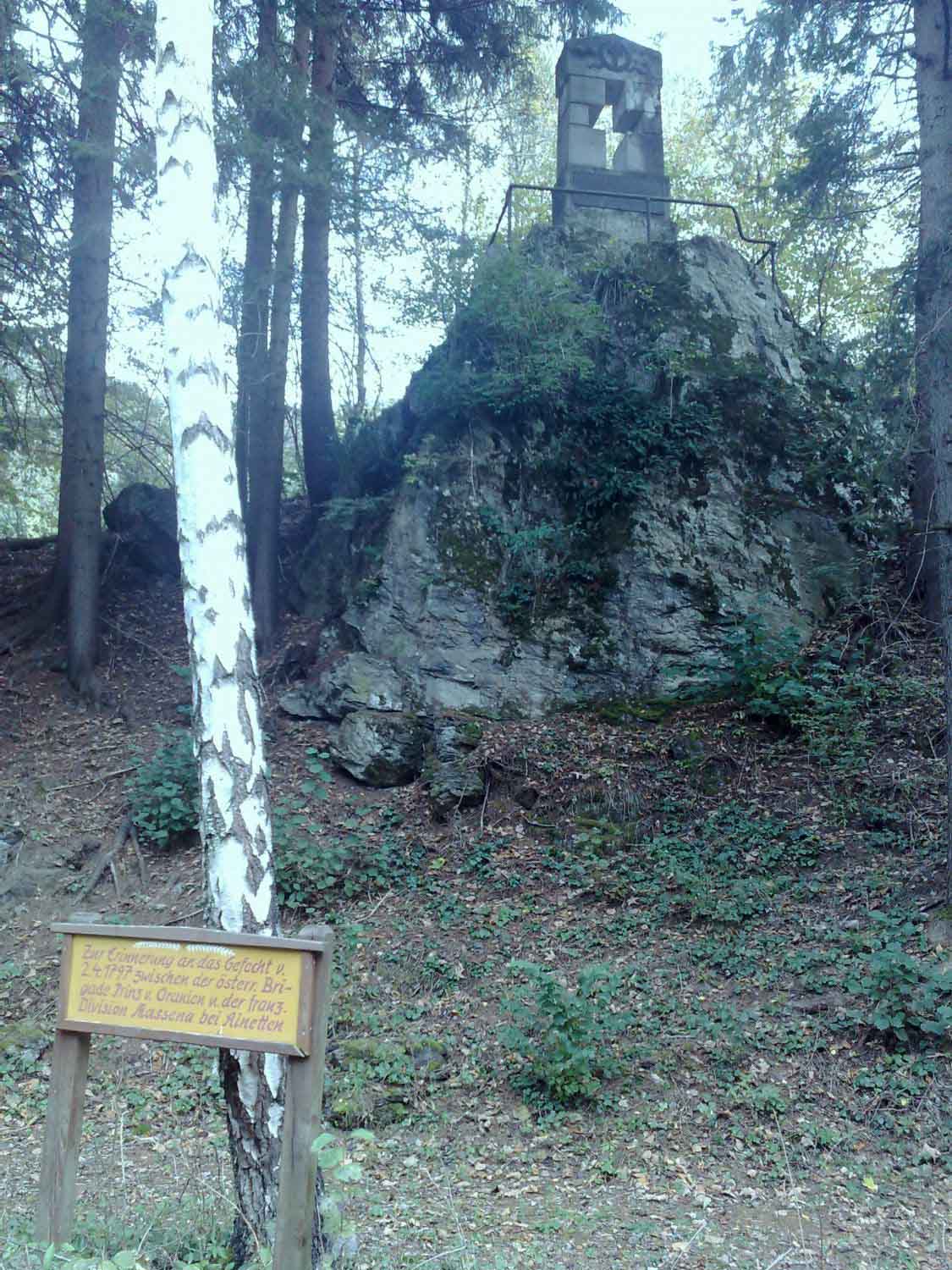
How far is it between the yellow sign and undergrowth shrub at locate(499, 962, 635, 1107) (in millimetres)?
3359

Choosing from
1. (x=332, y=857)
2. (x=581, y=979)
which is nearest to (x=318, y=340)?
(x=332, y=857)

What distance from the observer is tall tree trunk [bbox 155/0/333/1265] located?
4.01 meters

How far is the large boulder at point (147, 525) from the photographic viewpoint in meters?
14.2

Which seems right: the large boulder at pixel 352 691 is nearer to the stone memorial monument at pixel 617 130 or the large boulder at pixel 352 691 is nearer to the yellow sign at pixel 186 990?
the yellow sign at pixel 186 990

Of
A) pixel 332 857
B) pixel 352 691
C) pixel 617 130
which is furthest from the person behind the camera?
pixel 617 130

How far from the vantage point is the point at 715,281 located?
13625 mm

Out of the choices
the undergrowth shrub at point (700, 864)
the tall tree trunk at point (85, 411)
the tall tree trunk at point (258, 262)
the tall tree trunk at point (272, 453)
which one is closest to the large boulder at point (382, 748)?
the undergrowth shrub at point (700, 864)

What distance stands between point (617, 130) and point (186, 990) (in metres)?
15.1

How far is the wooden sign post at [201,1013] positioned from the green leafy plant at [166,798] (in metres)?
5.76

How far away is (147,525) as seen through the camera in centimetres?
1439

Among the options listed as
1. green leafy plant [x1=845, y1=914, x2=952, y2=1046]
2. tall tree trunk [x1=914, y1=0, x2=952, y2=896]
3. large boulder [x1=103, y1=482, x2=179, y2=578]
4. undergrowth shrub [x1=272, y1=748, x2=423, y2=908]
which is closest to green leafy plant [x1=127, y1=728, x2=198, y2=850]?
undergrowth shrub [x1=272, y1=748, x2=423, y2=908]

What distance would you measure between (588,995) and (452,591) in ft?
19.2

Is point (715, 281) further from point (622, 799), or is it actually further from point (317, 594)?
point (622, 799)

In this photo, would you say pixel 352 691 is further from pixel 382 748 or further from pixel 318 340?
pixel 318 340
